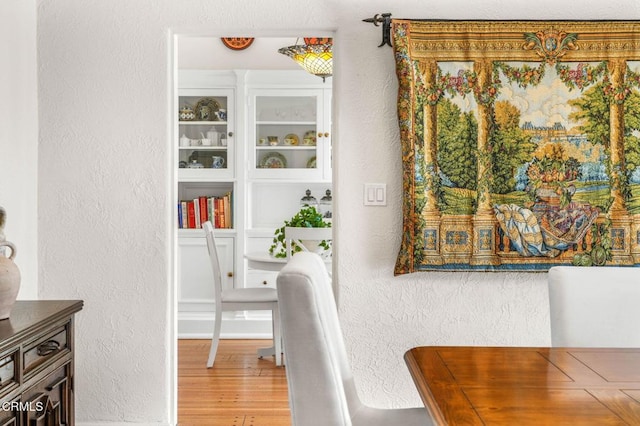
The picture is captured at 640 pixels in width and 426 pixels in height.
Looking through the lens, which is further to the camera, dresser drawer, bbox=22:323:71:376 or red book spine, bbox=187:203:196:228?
red book spine, bbox=187:203:196:228

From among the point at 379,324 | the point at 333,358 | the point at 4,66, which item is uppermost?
the point at 4,66

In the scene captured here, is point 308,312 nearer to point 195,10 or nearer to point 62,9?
point 195,10

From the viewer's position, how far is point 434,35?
2.97 meters

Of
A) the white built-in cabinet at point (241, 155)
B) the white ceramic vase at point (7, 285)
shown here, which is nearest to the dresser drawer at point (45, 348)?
the white ceramic vase at point (7, 285)

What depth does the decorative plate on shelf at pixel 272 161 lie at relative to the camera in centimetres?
534

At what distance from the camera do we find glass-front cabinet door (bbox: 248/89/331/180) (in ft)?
17.4

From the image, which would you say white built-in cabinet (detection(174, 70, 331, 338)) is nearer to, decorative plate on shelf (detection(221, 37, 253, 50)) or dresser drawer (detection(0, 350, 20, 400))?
decorative plate on shelf (detection(221, 37, 253, 50))

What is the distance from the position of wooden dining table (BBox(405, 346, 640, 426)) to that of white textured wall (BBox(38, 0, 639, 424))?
1.20 m

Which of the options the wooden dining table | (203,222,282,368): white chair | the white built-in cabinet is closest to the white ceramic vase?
the wooden dining table

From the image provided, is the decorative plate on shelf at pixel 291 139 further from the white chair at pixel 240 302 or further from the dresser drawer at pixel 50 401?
Answer: the dresser drawer at pixel 50 401

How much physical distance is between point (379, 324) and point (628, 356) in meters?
1.39

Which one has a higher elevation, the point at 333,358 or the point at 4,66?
the point at 4,66

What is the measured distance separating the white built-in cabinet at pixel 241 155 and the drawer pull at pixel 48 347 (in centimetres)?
307

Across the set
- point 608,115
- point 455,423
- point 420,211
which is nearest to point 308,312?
point 455,423
